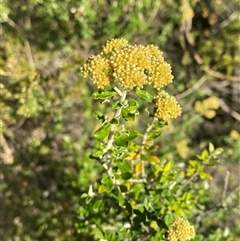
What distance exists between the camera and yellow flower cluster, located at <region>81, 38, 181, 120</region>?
4.62 feet

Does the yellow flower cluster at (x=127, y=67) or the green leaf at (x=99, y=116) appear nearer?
the yellow flower cluster at (x=127, y=67)

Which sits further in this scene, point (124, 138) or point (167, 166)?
point (167, 166)

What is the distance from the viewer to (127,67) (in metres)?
1.40

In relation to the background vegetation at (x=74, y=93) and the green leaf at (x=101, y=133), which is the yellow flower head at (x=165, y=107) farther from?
the background vegetation at (x=74, y=93)

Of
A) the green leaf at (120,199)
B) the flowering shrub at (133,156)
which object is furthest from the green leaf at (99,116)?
the green leaf at (120,199)

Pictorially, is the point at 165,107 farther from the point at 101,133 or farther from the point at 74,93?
the point at 74,93

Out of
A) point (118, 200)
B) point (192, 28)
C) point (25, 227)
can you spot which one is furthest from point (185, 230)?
point (192, 28)

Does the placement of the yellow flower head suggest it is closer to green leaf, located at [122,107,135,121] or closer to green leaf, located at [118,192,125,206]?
green leaf, located at [122,107,135,121]

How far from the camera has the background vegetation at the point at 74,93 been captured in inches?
121

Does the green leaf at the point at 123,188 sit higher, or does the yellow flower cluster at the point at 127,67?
the yellow flower cluster at the point at 127,67

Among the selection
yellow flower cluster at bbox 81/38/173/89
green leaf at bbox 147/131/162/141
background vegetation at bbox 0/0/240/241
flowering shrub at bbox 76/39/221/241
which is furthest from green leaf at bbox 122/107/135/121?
background vegetation at bbox 0/0/240/241

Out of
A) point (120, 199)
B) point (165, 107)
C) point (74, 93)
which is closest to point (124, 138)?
point (165, 107)

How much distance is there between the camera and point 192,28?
4.04 metres

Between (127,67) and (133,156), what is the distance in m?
0.61
